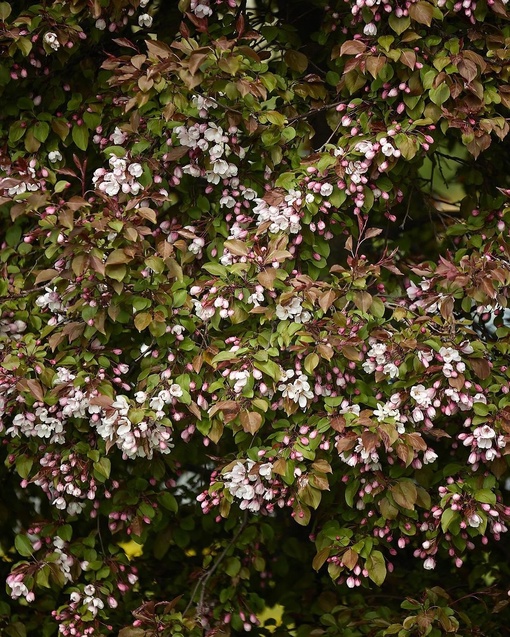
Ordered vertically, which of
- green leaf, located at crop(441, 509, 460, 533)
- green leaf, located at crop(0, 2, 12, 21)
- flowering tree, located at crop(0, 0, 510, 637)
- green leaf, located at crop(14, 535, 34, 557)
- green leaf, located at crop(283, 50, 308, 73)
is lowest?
green leaf, located at crop(14, 535, 34, 557)

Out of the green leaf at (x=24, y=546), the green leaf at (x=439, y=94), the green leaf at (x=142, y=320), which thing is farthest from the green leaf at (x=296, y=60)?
the green leaf at (x=24, y=546)

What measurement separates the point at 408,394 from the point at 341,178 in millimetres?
783

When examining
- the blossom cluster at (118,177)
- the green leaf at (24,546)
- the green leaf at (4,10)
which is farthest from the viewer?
the green leaf at (24,546)

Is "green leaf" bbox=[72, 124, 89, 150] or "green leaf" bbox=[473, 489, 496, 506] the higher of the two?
"green leaf" bbox=[72, 124, 89, 150]

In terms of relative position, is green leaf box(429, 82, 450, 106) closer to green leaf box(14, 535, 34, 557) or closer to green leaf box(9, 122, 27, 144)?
green leaf box(9, 122, 27, 144)

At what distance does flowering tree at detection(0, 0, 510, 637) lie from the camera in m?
3.07

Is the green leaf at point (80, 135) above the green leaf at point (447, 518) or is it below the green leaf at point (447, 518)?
above

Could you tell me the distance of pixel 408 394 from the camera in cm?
315

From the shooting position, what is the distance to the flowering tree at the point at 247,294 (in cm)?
307

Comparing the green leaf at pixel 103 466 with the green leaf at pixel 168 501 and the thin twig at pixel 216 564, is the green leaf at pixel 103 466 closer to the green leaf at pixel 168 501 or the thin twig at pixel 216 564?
the green leaf at pixel 168 501

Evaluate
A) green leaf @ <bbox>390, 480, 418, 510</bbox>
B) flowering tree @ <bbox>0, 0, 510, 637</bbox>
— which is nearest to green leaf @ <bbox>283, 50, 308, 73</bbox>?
flowering tree @ <bbox>0, 0, 510, 637</bbox>

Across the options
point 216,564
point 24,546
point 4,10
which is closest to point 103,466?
point 24,546

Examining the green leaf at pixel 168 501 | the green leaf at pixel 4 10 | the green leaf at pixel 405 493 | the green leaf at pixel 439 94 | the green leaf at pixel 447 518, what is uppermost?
the green leaf at pixel 4 10

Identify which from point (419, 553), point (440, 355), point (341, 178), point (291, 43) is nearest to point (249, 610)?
point (419, 553)
